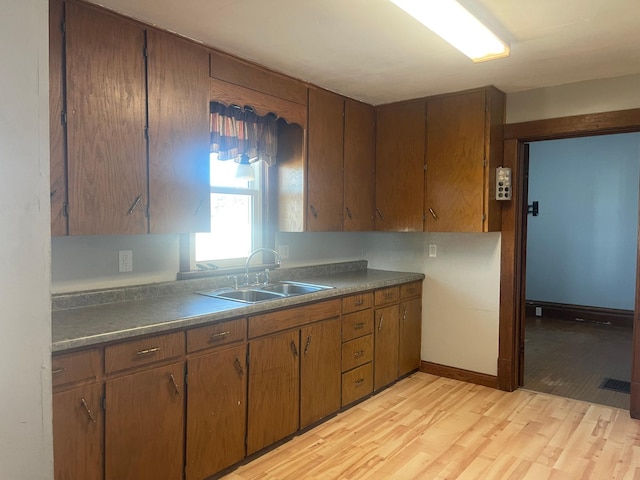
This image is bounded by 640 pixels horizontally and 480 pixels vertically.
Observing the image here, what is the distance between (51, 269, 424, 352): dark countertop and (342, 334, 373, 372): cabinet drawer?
40cm

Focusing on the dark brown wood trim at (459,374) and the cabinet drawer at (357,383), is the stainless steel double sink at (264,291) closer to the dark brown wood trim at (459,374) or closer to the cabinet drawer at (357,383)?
the cabinet drawer at (357,383)

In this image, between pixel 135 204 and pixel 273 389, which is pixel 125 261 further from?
pixel 273 389

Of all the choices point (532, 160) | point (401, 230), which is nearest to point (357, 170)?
point (401, 230)

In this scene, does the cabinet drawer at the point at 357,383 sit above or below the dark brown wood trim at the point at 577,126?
below

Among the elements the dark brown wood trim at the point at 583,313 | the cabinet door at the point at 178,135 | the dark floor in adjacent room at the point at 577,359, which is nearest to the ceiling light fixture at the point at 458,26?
the cabinet door at the point at 178,135

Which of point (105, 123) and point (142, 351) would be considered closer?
point (142, 351)

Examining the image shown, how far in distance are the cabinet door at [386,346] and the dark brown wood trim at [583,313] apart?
3.57 meters

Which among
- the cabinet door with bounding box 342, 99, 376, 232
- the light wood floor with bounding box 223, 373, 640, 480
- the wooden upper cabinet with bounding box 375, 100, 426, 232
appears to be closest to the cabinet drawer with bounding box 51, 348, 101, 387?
the light wood floor with bounding box 223, 373, 640, 480

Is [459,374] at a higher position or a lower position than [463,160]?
lower

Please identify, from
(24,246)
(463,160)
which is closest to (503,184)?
(463,160)

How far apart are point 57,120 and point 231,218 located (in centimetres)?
145

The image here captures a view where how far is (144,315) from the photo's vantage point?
2203mm

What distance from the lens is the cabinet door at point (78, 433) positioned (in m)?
1.76

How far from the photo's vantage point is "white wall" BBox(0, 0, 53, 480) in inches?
36.9
